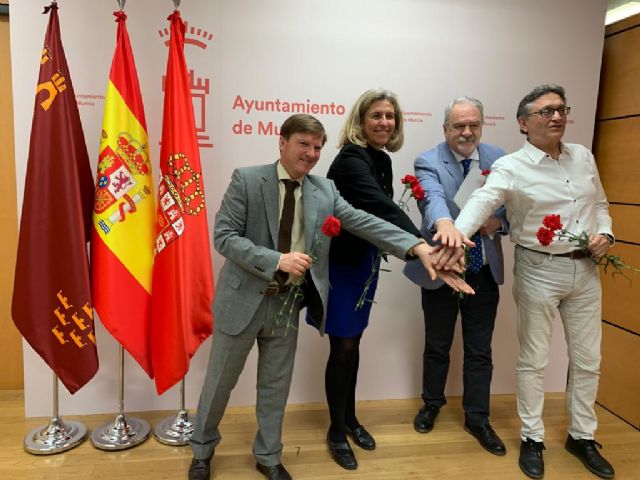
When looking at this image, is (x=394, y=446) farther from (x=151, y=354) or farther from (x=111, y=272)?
(x=111, y=272)

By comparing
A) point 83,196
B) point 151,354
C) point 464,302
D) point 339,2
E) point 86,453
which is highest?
point 339,2

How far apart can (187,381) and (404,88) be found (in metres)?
2.24

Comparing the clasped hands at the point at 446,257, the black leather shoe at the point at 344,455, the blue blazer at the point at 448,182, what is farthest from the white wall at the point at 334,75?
the clasped hands at the point at 446,257

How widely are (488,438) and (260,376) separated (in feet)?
4.45

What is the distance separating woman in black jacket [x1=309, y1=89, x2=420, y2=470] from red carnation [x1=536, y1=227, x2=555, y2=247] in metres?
0.66

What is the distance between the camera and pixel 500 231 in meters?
2.73

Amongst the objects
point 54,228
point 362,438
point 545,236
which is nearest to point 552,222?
point 545,236

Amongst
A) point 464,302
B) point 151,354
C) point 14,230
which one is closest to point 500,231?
point 464,302

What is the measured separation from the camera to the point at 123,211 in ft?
8.29

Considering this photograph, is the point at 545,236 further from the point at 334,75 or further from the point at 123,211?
the point at 123,211

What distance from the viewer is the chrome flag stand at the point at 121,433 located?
263cm

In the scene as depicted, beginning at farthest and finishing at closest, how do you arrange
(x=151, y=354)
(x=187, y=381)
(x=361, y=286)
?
1. (x=187, y=381)
2. (x=151, y=354)
3. (x=361, y=286)

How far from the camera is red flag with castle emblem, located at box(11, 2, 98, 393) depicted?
241cm

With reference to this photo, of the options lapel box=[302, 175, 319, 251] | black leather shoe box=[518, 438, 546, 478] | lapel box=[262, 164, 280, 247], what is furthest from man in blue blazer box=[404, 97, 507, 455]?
lapel box=[262, 164, 280, 247]
